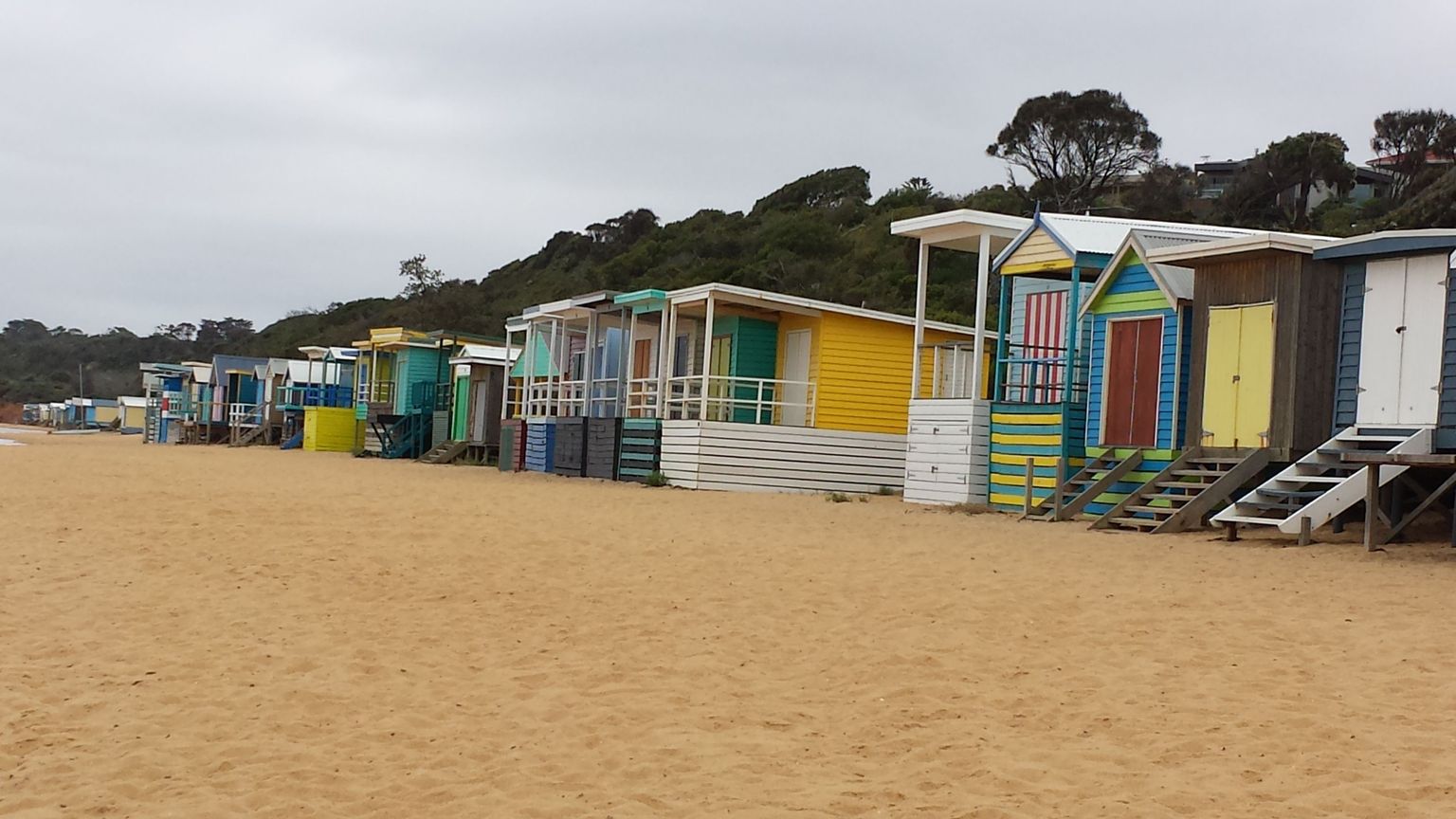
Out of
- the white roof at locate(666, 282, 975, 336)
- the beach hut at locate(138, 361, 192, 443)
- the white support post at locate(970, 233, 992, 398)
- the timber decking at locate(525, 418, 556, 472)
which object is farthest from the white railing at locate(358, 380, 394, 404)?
the white support post at locate(970, 233, 992, 398)

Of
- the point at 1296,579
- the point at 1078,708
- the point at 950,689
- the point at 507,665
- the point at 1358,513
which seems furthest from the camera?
the point at 1358,513

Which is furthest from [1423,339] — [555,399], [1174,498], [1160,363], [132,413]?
[132,413]

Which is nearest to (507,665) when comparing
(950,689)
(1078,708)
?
(950,689)

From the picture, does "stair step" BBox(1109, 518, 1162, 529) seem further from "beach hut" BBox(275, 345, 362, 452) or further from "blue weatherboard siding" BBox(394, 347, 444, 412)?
"beach hut" BBox(275, 345, 362, 452)

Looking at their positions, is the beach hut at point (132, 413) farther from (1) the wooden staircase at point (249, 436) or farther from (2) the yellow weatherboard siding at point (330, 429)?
(2) the yellow weatherboard siding at point (330, 429)

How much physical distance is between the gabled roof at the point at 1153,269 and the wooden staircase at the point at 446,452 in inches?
799

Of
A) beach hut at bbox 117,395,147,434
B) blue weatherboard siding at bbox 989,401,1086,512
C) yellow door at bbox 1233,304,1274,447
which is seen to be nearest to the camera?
yellow door at bbox 1233,304,1274,447

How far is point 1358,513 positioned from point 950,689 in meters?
8.90

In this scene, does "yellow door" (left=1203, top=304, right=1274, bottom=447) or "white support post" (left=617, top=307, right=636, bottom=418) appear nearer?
"yellow door" (left=1203, top=304, right=1274, bottom=447)

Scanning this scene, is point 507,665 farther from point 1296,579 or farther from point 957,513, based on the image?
point 957,513

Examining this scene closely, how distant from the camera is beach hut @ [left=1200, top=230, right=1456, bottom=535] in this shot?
12.8 m

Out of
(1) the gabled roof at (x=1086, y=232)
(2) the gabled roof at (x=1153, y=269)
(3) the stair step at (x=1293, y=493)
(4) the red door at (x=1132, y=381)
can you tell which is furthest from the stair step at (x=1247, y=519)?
(1) the gabled roof at (x=1086, y=232)

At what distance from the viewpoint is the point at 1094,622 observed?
29.6 ft

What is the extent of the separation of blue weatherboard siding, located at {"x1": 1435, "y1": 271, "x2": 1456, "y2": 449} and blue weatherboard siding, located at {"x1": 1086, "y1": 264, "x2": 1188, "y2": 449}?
3309 millimetres
